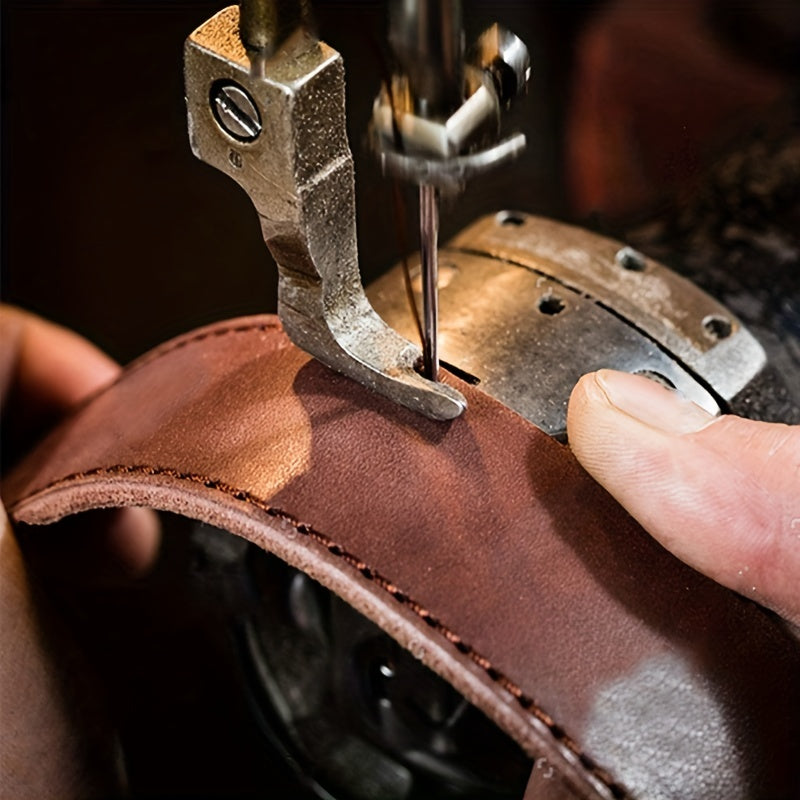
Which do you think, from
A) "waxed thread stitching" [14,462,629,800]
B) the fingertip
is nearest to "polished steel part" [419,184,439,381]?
"waxed thread stitching" [14,462,629,800]

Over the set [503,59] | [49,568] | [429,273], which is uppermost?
[503,59]

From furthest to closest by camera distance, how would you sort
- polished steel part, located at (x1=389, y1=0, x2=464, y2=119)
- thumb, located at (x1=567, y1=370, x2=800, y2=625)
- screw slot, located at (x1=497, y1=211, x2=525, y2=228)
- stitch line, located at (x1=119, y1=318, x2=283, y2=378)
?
screw slot, located at (x1=497, y1=211, x2=525, y2=228) → stitch line, located at (x1=119, y1=318, x2=283, y2=378) → thumb, located at (x1=567, y1=370, x2=800, y2=625) → polished steel part, located at (x1=389, y1=0, x2=464, y2=119)

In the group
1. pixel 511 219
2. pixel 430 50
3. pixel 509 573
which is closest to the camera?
pixel 430 50

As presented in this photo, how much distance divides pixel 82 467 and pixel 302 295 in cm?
17

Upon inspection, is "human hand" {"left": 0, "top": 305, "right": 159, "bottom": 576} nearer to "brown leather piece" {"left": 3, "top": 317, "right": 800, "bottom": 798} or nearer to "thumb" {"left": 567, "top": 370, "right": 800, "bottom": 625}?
"brown leather piece" {"left": 3, "top": 317, "right": 800, "bottom": 798}

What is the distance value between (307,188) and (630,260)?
11.4 inches

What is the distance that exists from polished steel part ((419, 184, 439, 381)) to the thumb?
0.26 ft

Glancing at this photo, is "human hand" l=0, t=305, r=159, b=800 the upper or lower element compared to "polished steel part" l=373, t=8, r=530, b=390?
lower

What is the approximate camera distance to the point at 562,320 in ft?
2.25

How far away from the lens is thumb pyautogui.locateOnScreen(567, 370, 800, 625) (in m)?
0.57

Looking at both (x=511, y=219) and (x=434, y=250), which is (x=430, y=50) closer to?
(x=434, y=250)

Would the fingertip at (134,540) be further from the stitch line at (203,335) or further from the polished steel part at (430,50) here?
the polished steel part at (430,50)

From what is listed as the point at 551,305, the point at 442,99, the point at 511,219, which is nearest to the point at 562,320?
the point at 551,305

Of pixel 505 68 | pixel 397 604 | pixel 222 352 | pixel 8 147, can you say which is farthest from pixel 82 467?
pixel 8 147
